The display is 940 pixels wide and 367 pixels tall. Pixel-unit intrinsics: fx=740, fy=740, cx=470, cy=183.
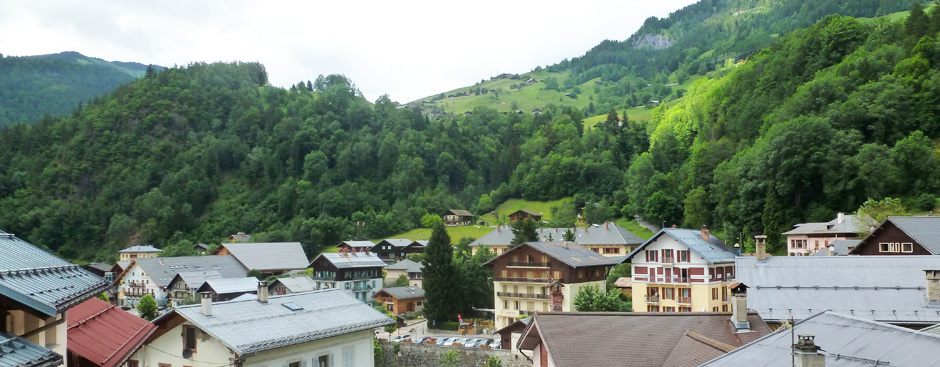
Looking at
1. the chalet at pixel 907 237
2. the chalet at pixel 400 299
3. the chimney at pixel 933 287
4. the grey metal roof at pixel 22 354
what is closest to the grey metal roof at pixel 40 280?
the grey metal roof at pixel 22 354

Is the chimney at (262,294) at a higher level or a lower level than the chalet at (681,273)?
higher

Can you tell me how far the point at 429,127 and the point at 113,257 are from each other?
66.1m

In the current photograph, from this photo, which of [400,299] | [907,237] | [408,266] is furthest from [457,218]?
[907,237]

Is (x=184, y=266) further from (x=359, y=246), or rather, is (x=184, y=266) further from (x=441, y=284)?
(x=441, y=284)

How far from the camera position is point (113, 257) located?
11681 cm

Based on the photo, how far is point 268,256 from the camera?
89.1 metres

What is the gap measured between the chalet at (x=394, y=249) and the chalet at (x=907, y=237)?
6398 centimetres

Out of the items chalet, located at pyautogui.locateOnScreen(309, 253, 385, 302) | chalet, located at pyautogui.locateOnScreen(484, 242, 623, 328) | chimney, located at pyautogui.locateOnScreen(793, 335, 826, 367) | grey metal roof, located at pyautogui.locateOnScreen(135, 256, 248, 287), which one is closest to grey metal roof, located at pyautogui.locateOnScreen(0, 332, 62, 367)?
chimney, located at pyautogui.locateOnScreen(793, 335, 826, 367)

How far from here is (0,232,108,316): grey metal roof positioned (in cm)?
693

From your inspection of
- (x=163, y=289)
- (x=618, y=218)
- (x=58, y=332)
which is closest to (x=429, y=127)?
(x=618, y=218)

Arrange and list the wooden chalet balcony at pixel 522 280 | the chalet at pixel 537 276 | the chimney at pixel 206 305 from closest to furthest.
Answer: the chimney at pixel 206 305
the chalet at pixel 537 276
the wooden chalet balcony at pixel 522 280

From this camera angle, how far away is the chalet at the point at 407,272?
74.7m

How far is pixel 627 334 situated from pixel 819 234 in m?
43.6

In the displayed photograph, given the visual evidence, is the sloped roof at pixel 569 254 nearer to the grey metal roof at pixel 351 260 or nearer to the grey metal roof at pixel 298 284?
the grey metal roof at pixel 298 284
